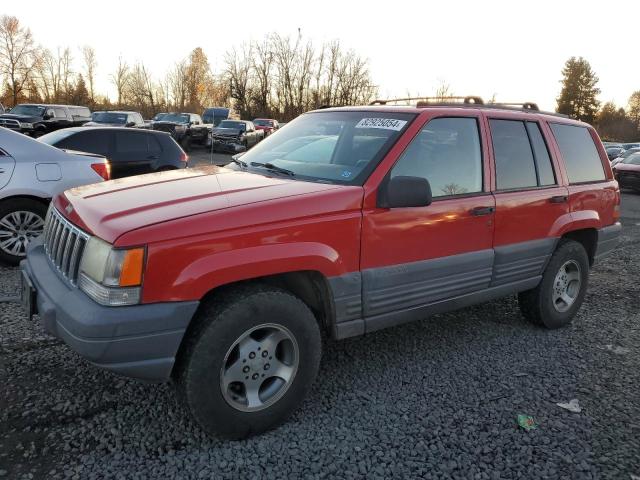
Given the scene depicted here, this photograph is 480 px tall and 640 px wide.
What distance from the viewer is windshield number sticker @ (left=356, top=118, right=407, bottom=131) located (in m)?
3.34

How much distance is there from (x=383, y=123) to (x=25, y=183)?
4.11m

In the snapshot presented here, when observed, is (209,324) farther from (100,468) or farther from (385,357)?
(385,357)

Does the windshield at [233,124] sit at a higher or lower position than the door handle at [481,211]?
higher

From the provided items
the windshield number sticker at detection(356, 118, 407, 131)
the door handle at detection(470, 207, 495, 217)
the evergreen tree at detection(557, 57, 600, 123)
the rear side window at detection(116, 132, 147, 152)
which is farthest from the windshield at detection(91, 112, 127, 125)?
the evergreen tree at detection(557, 57, 600, 123)

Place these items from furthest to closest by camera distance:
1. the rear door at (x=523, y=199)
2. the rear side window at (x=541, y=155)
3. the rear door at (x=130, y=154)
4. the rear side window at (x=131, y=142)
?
the rear side window at (x=131, y=142)
the rear door at (x=130, y=154)
the rear side window at (x=541, y=155)
the rear door at (x=523, y=199)

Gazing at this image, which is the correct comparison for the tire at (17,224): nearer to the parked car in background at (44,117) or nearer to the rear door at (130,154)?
the rear door at (130,154)

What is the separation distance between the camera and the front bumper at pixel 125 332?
229 cm

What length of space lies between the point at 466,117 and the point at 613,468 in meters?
2.38

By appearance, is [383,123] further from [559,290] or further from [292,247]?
[559,290]

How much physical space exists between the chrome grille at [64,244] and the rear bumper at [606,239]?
14.3 ft

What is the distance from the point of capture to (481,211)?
3.56 metres

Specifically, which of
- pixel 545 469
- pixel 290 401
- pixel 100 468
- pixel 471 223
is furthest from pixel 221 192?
pixel 545 469

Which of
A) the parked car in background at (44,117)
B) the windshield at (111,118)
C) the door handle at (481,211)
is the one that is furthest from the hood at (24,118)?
the door handle at (481,211)

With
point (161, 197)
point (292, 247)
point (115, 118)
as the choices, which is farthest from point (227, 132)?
point (292, 247)
